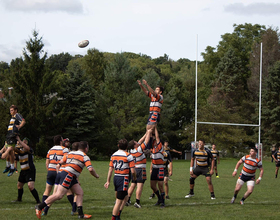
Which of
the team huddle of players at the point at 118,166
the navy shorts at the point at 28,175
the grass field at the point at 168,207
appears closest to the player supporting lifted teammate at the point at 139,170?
the team huddle of players at the point at 118,166

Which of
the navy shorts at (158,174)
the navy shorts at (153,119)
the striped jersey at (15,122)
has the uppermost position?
the navy shorts at (153,119)

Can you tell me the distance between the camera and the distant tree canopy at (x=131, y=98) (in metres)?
42.7

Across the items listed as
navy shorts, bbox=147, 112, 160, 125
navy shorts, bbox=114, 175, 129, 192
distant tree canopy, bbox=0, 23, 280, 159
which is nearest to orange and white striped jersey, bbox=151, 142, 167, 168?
navy shorts, bbox=147, 112, 160, 125

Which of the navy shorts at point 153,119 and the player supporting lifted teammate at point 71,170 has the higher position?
the navy shorts at point 153,119

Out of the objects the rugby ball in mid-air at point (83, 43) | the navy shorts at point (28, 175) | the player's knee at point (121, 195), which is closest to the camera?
the player's knee at point (121, 195)

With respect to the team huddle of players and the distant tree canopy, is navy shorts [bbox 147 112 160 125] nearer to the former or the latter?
the team huddle of players

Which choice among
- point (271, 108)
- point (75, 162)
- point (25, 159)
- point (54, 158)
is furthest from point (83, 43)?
point (271, 108)

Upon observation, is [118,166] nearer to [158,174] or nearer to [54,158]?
[54,158]

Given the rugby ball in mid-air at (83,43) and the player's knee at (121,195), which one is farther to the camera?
the rugby ball in mid-air at (83,43)

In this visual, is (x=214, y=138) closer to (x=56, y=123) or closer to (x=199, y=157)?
(x=56, y=123)

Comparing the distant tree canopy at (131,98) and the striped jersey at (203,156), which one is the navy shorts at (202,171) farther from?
the distant tree canopy at (131,98)

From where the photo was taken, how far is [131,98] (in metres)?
53.3

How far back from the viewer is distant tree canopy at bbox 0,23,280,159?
42.7 metres

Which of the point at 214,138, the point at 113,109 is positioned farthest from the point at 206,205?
the point at 113,109
